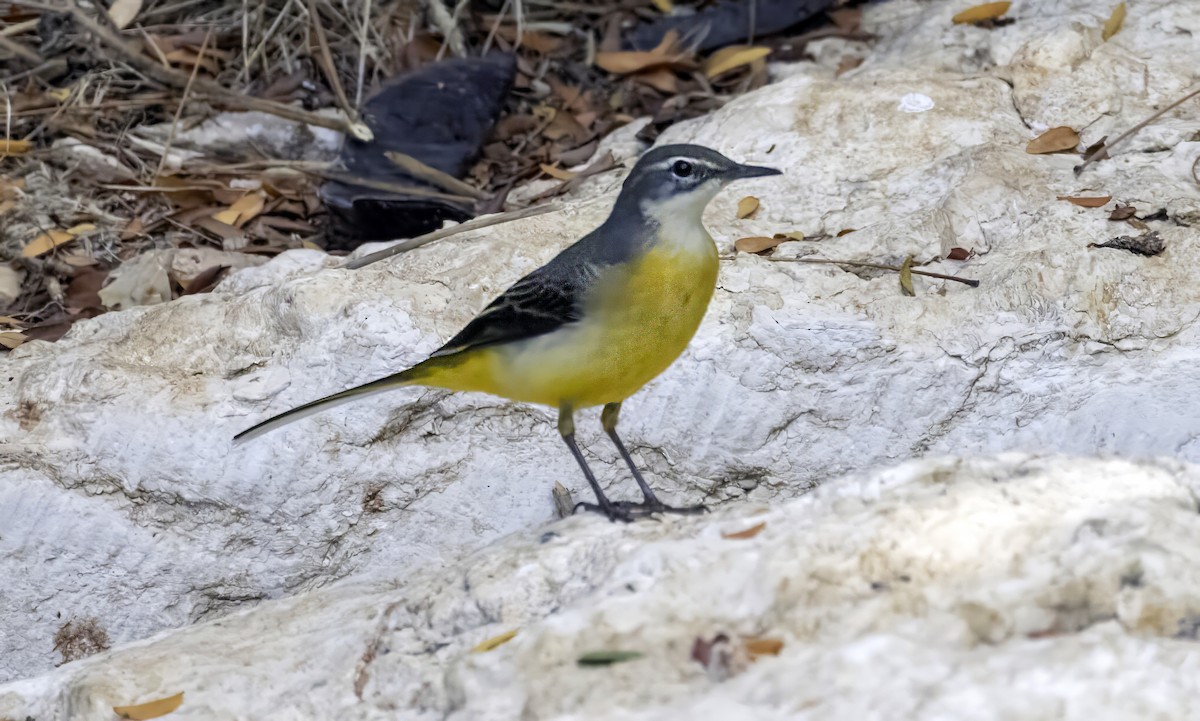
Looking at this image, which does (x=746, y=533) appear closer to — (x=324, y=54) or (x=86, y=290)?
(x=86, y=290)

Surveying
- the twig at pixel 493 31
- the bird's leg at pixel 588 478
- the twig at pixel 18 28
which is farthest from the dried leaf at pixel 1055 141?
the twig at pixel 18 28

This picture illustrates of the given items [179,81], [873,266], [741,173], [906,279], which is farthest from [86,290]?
[906,279]

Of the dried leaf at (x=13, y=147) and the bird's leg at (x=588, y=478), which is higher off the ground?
the dried leaf at (x=13, y=147)

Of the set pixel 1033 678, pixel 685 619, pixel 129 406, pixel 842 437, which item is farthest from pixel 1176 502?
pixel 129 406

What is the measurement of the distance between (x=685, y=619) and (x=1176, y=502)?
53.8 inches

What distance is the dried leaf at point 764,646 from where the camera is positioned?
315cm

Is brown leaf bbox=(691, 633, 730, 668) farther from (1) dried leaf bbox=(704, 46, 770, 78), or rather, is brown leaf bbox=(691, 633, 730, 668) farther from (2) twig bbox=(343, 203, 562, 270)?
(1) dried leaf bbox=(704, 46, 770, 78)

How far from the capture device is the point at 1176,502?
354cm

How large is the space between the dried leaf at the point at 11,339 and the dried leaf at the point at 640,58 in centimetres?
395

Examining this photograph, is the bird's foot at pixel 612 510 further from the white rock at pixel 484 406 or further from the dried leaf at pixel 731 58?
the dried leaf at pixel 731 58

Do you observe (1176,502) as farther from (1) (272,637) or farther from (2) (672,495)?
(1) (272,637)

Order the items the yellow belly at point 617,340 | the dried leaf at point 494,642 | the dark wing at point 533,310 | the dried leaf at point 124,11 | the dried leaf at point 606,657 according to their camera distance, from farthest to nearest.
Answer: the dried leaf at point 124,11
the dark wing at point 533,310
the yellow belly at point 617,340
the dried leaf at point 494,642
the dried leaf at point 606,657

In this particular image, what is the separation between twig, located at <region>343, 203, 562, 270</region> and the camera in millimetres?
6297

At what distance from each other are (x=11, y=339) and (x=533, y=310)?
2.84 m
